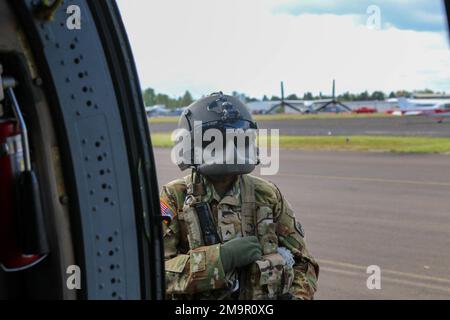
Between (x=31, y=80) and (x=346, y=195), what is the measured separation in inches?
386

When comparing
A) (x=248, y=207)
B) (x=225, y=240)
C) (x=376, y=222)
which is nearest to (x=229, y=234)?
(x=225, y=240)

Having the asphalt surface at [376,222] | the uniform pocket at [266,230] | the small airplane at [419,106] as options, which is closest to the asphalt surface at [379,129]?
the asphalt surface at [376,222]

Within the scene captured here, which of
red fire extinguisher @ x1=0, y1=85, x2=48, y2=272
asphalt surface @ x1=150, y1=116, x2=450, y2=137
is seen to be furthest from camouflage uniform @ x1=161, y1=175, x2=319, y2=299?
asphalt surface @ x1=150, y1=116, x2=450, y2=137

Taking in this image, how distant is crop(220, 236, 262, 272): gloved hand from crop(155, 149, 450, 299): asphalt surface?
10.5 feet

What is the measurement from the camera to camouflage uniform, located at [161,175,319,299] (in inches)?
89.3

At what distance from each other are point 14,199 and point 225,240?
131 centimetres

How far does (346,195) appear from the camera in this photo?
1066 cm

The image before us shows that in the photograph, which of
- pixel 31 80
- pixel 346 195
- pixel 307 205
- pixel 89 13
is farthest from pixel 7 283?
pixel 346 195

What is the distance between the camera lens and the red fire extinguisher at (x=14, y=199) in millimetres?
1180

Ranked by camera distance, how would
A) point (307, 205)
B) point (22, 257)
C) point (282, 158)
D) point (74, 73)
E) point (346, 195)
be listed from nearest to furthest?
1. point (22, 257)
2. point (74, 73)
3. point (307, 205)
4. point (346, 195)
5. point (282, 158)

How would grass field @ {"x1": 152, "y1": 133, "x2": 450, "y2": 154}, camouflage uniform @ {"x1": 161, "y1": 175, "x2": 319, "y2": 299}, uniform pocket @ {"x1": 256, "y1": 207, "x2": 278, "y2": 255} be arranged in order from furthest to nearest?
1. grass field @ {"x1": 152, "y1": 133, "x2": 450, "y2": 154}
2. uniform pocket @ {"x1": 256, "y1": 207, "x2": 278, "y2": 255}
3. camouflage uniform @ {"x1": 161, "y1": 175, "x2": 319, "y2": 299}

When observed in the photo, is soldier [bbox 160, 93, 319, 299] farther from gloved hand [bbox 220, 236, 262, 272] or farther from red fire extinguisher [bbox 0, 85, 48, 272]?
red fire extinguisher [bbox 0, 85, 48, 272]

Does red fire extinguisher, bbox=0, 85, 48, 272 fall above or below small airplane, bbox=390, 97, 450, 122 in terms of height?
above
